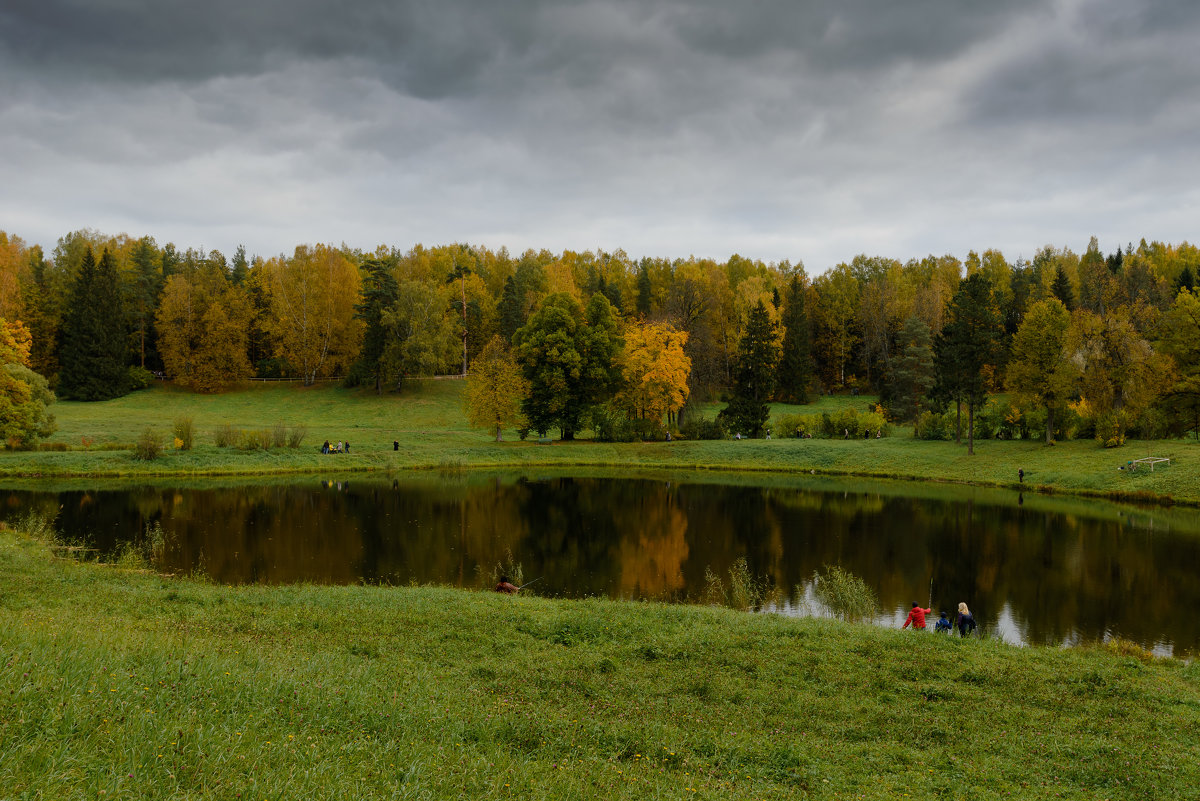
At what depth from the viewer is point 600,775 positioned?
691 centimetres

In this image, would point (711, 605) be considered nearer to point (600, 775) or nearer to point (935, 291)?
point (600, 775)

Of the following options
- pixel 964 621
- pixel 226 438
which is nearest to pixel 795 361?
pixel 226 438

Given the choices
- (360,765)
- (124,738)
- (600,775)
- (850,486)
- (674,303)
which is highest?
(674,303)

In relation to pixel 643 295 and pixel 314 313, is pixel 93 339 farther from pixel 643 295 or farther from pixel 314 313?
pixel 643 295

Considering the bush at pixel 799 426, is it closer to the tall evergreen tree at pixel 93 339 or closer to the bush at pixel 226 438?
the bush at pixel 226 438

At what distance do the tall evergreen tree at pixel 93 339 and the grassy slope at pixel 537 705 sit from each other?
228 feet

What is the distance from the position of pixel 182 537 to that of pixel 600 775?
25.5m

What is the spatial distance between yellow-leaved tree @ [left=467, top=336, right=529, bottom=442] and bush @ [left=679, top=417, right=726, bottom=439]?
15030mm

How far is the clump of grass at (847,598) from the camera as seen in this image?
19516 mm

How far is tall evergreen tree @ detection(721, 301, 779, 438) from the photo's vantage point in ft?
203

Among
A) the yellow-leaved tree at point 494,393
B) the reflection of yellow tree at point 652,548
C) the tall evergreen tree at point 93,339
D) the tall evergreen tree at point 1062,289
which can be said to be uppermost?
the tall evergreen tree at point 1062,289

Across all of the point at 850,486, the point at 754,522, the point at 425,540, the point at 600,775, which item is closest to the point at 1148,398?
the point at 850,486

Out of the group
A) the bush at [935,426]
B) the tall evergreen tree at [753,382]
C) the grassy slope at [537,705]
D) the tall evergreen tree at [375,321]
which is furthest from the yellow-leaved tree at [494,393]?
the grassy slope at [537,705]

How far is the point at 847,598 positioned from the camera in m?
19.9
